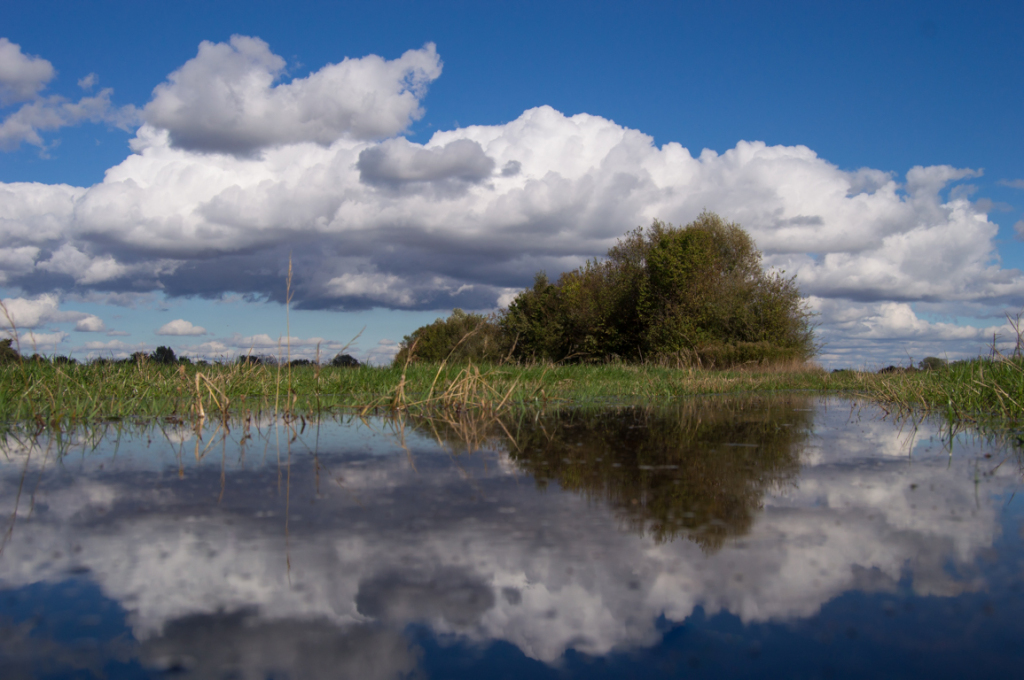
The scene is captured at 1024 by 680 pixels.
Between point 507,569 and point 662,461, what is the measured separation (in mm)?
1811

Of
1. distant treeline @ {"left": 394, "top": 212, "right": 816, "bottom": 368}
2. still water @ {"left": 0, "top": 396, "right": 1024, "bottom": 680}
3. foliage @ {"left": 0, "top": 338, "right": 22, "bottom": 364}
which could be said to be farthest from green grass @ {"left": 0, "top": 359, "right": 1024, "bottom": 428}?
distant treeline @ {"left": 394, "top": 212, "right": 816, "bottom": 368}

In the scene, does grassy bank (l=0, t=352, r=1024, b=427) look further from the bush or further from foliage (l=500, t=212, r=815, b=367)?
foliage (l=500, t=212, r=815, b=367)

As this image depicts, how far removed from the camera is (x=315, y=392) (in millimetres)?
7648

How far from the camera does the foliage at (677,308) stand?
27.3m

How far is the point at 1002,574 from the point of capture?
1.56m

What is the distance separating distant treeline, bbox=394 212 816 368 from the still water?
20.1m

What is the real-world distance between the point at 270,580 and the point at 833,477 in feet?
8.14

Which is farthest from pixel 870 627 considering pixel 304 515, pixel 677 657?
pixel 304 515

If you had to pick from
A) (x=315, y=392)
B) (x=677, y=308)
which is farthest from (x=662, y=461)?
(x=677, y=308)

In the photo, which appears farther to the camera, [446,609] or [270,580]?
[270,580]

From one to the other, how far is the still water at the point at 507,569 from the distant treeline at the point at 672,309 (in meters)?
20.1

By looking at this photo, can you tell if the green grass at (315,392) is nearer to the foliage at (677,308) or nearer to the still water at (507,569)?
the still water at (507,569)

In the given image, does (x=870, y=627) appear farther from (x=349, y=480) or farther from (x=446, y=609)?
(x=349, y=480)

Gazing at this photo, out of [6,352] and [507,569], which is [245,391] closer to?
[6,352]
